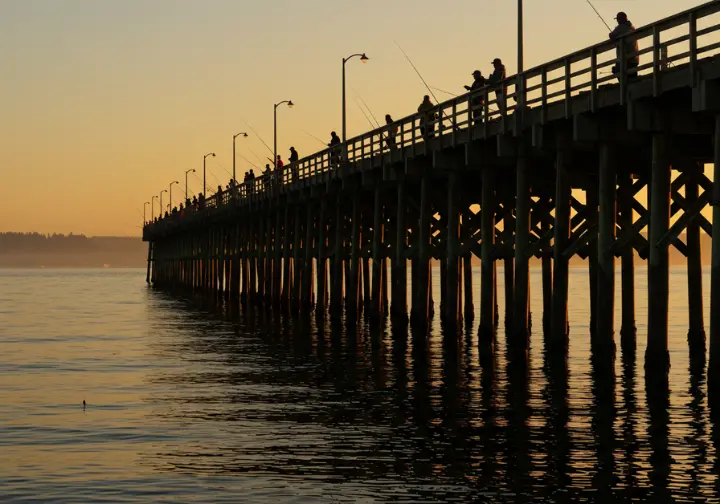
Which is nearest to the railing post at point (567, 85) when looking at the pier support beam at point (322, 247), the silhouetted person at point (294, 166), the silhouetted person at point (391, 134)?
the silhouetted person at point (391, 134)

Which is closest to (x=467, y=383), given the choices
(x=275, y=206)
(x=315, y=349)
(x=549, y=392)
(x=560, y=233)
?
(x=549, y=392)

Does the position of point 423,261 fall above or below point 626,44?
below

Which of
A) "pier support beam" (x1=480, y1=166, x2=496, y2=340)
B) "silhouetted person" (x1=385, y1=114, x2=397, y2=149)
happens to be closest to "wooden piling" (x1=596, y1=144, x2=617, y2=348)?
"pier support beam" (x1=480, y1=166, x2=496, y2=340)

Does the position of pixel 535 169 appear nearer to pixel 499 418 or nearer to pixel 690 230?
pixel 690 230

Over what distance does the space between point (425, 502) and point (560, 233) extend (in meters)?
16.7

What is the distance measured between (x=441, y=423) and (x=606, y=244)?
828 centimetres

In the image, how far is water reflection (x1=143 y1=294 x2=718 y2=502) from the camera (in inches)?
638

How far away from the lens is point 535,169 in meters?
35.4

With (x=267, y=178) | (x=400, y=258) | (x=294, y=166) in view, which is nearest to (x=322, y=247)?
(x=294, y=166)

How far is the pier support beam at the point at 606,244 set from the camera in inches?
1111

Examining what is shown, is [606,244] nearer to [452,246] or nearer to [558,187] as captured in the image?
[558,187]

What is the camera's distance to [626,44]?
26297mm

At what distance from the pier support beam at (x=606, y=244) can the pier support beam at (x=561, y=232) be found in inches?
84.4

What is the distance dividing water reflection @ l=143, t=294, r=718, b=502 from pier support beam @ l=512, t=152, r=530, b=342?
68 cm
